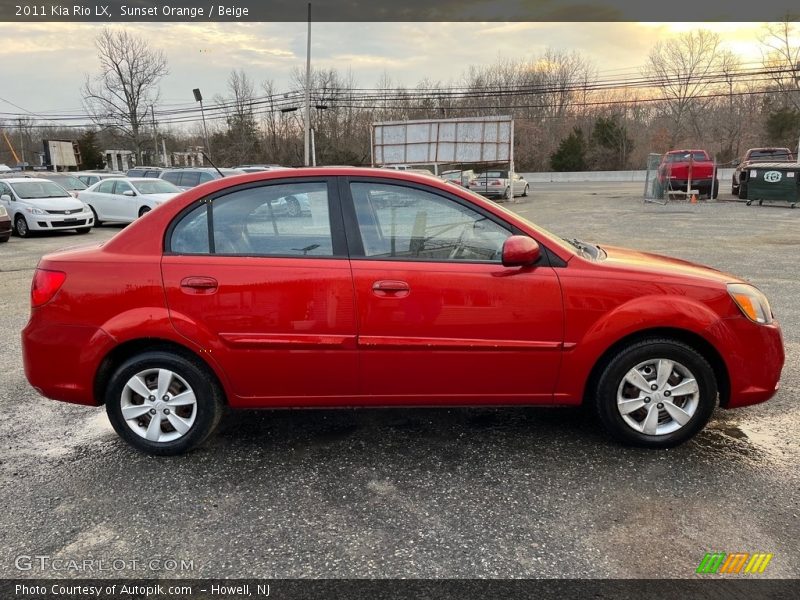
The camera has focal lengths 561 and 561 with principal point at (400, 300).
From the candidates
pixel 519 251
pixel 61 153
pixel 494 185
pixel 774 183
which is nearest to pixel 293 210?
pixel 519 251

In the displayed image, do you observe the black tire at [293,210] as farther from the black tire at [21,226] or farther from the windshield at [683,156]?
the windshield at [683,156]

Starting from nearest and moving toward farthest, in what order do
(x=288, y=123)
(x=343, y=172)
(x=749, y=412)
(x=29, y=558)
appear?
(x=29, y=558) → (x=343, y=172) → (x=749, y=412) → (x=288, y=123)

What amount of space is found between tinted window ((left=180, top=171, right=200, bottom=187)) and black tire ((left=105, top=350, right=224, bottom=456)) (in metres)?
17.3

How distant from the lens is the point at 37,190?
15.6 m

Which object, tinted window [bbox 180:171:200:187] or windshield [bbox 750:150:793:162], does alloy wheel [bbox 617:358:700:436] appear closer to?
tinted window [bbox 180:171:200:187]

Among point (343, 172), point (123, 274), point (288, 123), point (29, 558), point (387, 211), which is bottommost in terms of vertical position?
point (29, 558)

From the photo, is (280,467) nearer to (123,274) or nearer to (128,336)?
(128,336)

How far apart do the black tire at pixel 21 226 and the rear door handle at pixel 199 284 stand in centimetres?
1461

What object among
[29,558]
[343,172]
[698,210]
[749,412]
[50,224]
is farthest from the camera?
[698,210]

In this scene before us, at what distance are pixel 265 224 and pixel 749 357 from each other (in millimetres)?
2922

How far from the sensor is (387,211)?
10.9 feet

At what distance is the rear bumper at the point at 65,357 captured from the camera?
325 cm

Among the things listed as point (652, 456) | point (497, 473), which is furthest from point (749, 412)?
point (497, 473)

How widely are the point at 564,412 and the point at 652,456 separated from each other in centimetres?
75
